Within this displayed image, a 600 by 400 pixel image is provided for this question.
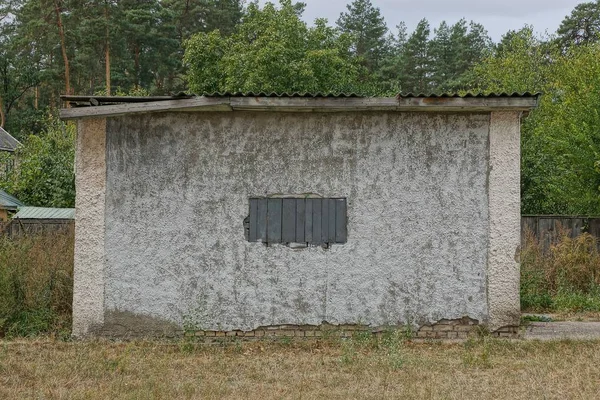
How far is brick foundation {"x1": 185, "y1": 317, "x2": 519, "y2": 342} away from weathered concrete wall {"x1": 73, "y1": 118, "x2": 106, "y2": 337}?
138 cm

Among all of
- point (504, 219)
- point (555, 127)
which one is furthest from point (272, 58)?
point (504, 219)

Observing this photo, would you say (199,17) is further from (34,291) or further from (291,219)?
(291,219)

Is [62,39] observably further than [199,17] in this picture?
No

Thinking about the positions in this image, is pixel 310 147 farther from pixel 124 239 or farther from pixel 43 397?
pixel 43 397

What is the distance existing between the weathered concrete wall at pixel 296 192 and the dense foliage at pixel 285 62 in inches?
277

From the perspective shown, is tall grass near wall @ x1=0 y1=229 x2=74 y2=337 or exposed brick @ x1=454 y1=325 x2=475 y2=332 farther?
tall grass near wall @ x1=0 y1=229 x2=74 y2=337

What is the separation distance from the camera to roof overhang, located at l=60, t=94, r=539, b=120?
8.88 m

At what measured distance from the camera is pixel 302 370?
25.9ft

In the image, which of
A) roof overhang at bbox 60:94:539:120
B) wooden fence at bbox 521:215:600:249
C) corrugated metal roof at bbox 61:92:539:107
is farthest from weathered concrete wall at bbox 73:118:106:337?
wooden fence at bbox 521:215:600:249

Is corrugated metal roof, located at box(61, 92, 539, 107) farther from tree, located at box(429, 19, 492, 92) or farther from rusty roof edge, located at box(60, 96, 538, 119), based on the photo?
tree, located at box(429, 19, 492, 92)

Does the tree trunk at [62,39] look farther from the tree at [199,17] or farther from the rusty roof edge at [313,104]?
the rusty roof edge at [313,104]

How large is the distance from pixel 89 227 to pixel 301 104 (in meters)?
3.35

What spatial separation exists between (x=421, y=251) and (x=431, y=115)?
1.87 m

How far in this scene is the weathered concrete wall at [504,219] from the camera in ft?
30.4
